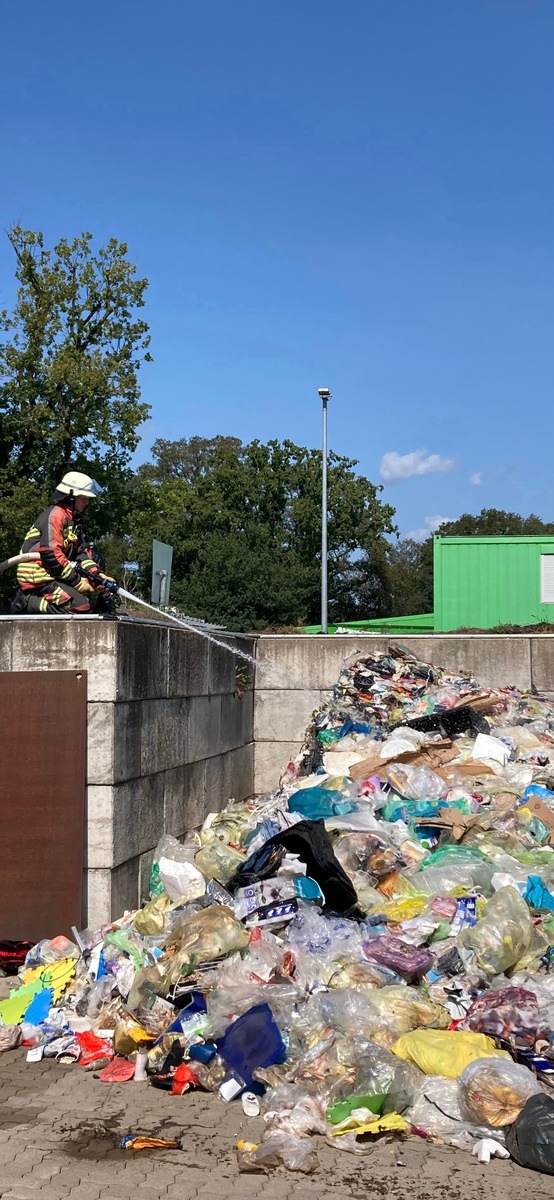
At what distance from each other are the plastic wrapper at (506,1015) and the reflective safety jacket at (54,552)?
11.8ft

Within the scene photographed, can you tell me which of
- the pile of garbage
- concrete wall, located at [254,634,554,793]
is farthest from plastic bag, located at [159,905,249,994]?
concrete wall, located at [254,634,554,793]

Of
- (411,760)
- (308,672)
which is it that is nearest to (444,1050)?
(411,760)

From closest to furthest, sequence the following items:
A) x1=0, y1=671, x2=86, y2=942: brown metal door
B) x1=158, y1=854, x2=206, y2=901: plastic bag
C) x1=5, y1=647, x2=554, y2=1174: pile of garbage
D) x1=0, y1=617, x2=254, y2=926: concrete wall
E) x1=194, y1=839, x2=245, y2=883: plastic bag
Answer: x1=5, y1=647, x2=554, y2=1174: pile of garbage → x1=0, y1=671, x2=86, y2=942: brown metal door → x1=0, y1=617, x2=254, y2=926: concrete wall → x1=158, y1=854, x2=206, y2=901: plastic bag → x1=194, y1=839, x2=245, y2=883: plastic bag

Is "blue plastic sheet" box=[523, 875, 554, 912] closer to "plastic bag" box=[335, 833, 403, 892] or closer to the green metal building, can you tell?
"plastic bag" box=[335, 833, 403, 892]

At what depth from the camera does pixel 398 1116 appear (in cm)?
416

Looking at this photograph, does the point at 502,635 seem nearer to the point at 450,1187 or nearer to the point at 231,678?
the point at 231,678

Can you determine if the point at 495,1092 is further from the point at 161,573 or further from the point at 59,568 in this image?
the point at 161,573

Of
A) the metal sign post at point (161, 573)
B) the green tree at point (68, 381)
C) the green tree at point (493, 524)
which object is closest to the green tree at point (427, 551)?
the green tree at point (493, 524)

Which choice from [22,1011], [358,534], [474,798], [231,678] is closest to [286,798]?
[474,798]

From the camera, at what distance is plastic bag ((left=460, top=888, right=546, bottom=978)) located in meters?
5.18

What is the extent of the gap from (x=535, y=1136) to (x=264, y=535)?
34.8 metres

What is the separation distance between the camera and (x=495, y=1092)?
4.09 meters

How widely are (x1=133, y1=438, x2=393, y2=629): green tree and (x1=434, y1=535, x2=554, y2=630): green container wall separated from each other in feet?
48.5

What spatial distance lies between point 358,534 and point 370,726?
1225 inches
